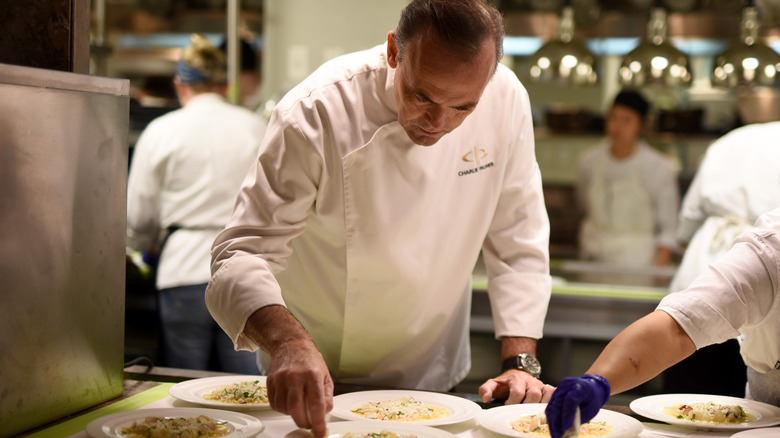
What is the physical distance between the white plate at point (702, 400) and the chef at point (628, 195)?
3584mm

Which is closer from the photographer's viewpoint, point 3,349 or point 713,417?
point 3,349

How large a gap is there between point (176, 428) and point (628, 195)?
4466mm

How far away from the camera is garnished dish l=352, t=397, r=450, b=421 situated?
1.57 metres

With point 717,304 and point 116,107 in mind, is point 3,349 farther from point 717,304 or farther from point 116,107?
point 717,304

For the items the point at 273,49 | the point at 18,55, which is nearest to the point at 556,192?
the point at 273,49

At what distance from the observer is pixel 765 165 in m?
3.76

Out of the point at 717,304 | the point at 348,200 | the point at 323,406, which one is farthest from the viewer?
Result: the point at 348,200

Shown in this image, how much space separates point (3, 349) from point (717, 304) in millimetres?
1280

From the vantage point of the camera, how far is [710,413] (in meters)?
1.58

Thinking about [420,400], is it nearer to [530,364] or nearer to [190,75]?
[530,364]

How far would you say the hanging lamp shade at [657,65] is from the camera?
4051 mm

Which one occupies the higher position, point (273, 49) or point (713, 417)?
point (273, 49)

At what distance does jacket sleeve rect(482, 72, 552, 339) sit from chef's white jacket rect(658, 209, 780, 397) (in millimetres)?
545

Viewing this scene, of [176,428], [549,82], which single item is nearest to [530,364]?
[176,428]
